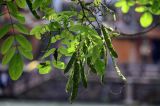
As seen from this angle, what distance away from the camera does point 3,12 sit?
6.40 ft

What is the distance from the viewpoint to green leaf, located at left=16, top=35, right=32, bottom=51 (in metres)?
2.04

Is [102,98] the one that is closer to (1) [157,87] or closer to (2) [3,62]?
(1) [157,87]

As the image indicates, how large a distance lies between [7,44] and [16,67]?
142 millimetres

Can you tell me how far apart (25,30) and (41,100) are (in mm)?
14457

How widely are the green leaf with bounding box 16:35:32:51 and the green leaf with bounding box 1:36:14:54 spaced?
0.03 m

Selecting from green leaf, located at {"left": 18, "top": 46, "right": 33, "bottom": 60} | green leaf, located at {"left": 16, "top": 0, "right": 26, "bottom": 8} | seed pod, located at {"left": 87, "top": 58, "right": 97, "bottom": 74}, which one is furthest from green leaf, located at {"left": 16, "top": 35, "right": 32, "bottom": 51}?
seed pod, located at {"left": 87, "top": 58, "right": 97, "bottom": 74}

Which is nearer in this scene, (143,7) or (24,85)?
(143,7)

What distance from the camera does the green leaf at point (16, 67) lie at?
1969 mm

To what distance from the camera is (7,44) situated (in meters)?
2.08

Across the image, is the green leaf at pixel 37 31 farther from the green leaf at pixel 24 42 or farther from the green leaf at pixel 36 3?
the green leaf at pixel 36 3

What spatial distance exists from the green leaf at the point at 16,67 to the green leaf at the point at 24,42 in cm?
8

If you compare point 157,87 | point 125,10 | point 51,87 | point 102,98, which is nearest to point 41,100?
point 51,87

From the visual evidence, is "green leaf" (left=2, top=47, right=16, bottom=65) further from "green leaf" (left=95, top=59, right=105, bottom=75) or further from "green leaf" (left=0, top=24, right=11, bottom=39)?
"green leaf" (left=95, top=59, right=105, bottom=75)

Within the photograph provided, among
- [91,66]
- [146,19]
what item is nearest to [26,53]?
[91,66]
